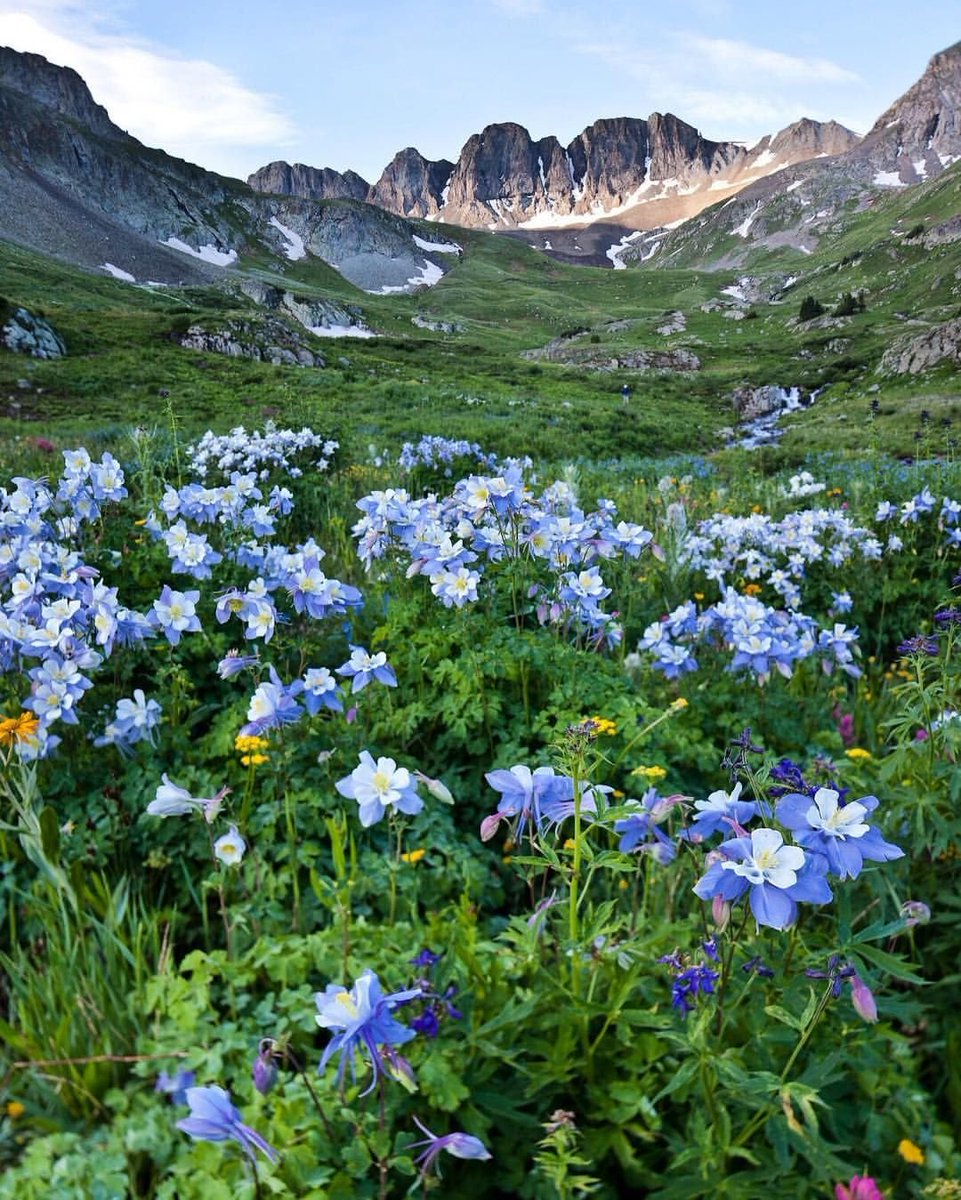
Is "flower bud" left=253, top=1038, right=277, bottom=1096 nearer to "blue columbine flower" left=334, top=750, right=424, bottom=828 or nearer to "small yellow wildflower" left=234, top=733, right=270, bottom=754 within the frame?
"blue columbine flower" left=334, top=750, right=424, bottom=828

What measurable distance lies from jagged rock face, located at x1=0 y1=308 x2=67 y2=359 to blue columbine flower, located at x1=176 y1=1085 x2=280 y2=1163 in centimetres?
3682

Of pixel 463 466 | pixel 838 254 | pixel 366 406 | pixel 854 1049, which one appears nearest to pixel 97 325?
pixel 366 406

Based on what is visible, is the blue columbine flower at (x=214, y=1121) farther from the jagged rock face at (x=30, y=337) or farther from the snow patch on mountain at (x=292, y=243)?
the snow patch on mountain at (x=292, y=243)

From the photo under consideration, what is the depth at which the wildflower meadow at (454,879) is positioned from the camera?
1.42m

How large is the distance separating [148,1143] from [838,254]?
14811cm

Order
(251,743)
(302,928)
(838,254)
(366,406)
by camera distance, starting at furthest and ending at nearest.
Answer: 1. (838,254)
2. (366,406)
3. (251,743)
4. (302,928)

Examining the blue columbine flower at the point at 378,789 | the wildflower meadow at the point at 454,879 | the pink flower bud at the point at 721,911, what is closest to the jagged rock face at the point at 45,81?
the wildflower meadow at the point at 454,879

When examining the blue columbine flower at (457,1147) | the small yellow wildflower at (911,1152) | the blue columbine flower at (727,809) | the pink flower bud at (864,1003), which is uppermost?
the blue columbine flower at (727,809)

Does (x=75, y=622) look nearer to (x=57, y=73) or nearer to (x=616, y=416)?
(x=616, y=416)

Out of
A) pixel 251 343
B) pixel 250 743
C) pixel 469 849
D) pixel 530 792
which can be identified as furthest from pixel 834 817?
pixel 251 343

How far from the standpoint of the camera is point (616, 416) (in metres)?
24.2

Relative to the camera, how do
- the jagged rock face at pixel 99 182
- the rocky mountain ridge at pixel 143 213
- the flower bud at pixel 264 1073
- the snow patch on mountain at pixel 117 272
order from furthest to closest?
the jagged rock face at pixel 99 182, the rocky mountain ridge at pixel 143 213, the snow patch on mountain at pixel 117 272, the flower bud at pixel 264 1073

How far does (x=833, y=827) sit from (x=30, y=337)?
38.4 meters

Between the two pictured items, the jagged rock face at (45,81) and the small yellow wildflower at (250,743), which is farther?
the jagged rock face at (45,81)
